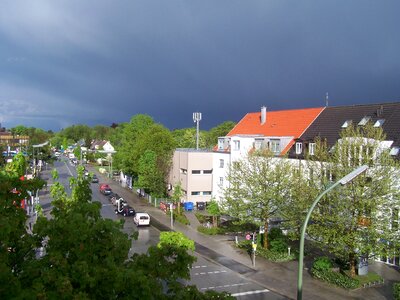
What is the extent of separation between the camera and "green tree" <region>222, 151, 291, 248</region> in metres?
31.4

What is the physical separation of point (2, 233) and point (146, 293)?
291 centimetres

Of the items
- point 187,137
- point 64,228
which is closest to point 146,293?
point 64,228

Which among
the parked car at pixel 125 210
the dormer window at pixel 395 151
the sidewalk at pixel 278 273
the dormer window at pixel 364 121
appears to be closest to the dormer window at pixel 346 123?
the dormer window at pixel 364 121

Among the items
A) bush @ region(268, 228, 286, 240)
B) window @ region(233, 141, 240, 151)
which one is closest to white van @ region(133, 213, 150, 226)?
window @ region(233, 141, 240, 151)

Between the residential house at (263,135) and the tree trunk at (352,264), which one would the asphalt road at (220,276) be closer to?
the tree trunk at (352,264)

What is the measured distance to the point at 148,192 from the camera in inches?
2378

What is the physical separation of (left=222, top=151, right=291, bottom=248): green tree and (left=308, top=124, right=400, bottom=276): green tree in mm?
6523

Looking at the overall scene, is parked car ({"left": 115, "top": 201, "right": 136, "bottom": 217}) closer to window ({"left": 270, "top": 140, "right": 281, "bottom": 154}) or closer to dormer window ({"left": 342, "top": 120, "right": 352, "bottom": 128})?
window ({"left": 270, "top": 140, "right": 281, "bottom": 154})

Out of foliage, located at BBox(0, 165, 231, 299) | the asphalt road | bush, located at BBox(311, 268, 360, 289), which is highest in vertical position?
foliage, located at BBox(0, 165, 231, 299)

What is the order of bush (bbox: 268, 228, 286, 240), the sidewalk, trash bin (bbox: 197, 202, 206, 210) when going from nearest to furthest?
the sidewalk → bush (bbox: 268, 228, 286, 240) → trash bin (bbox: 197, 202, 206, 210)

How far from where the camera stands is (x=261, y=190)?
31719mm

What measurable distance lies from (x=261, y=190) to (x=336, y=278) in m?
9.06

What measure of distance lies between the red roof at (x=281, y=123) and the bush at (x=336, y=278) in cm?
1869

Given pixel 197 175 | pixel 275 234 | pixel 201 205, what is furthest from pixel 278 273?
pixel 197 175
